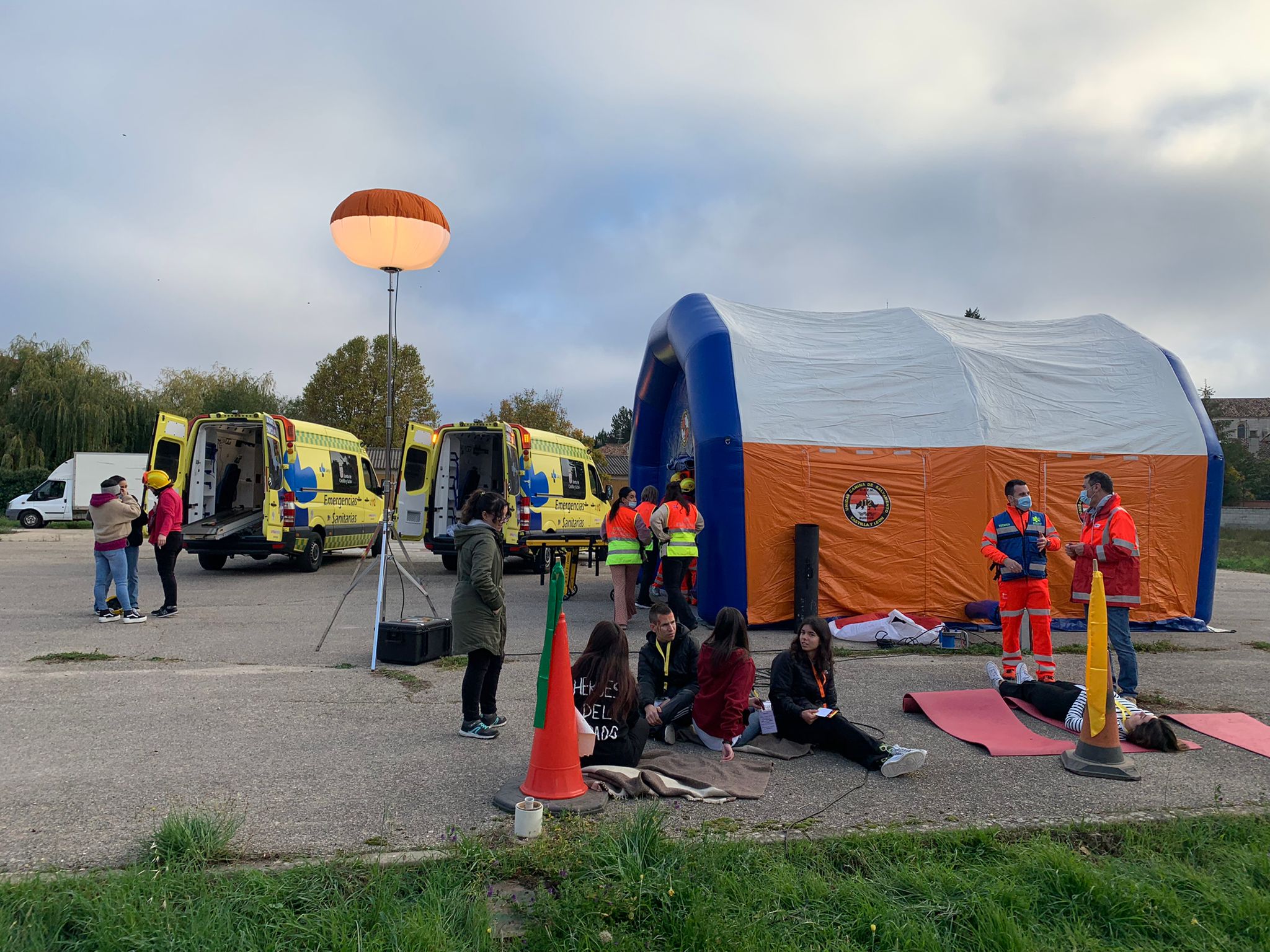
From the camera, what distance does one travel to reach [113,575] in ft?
33.9

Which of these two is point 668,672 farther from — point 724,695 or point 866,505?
point 866,505

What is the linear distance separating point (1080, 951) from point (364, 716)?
478 cm

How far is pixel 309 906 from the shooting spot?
3.34 m

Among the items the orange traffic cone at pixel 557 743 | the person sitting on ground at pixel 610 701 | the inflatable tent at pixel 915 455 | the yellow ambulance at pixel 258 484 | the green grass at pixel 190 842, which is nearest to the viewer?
the green grass at pixel 190 842

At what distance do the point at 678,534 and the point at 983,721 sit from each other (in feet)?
14.9

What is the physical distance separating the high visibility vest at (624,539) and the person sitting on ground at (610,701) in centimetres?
537

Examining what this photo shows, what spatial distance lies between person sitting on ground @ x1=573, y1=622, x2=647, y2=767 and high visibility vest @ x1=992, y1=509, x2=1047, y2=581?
4.24 m

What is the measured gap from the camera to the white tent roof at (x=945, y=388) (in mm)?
11172

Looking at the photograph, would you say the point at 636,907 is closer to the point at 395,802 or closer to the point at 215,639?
the point at 395,802

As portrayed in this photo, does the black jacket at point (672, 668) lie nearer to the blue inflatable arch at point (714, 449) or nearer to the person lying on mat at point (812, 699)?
the person lying on mat at point (812, 699)

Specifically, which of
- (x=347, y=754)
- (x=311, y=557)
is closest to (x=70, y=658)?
(x=347, y=754)

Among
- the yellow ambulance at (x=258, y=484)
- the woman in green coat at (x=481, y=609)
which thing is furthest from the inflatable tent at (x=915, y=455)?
the yellow ambulance at (x=258, y=484)

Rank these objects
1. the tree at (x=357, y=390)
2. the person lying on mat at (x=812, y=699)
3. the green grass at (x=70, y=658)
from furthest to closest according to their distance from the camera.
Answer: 1. the tree at (x=357, y=390)
2. the green grass at (x=70, y=658)
3. the person lying on mat at (x=812, y=699)

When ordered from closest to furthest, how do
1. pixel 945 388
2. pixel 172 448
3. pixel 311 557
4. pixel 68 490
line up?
1. pixel 945 388
2. pixel 172 448
3. pixel 311 557
4. pixel 68 490
